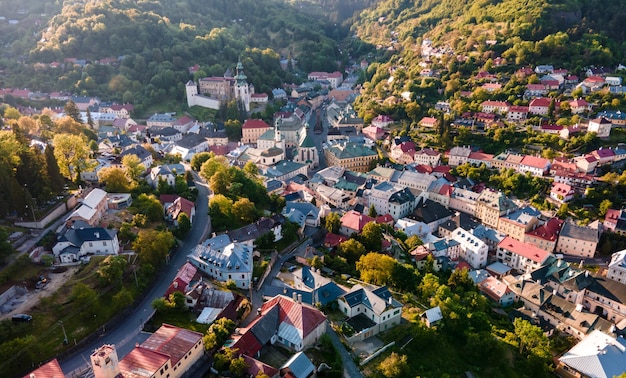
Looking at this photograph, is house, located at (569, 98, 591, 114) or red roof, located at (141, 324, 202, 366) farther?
house, located at (569, 98, 591, 114)

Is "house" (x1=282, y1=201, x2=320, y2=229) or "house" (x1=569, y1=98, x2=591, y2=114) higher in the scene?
"house" (x1=569, y1=98, x2=591, y2=114)

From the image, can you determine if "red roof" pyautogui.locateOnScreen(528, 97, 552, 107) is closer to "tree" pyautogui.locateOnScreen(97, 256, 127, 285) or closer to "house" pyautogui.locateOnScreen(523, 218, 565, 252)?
"house" pyautogui.locateOnScreen(523, 218, 565, 252)

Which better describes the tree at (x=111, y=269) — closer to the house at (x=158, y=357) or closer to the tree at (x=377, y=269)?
the house at (x=158, y=357)

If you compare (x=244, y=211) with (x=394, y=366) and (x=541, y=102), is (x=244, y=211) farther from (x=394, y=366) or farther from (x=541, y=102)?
(x=541, y=102)

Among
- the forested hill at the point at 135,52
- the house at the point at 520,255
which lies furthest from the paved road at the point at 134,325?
the forested hill at the point at 135,52

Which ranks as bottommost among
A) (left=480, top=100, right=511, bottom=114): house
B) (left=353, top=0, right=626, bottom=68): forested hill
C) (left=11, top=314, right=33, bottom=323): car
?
(left=11, top=314, right=33, bottom=323): car

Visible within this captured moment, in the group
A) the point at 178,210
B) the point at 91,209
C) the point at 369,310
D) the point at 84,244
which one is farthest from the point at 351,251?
the point at 91,209

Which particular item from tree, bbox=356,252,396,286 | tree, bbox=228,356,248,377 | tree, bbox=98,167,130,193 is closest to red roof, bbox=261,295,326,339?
tree, bbox=228,356,248,377
